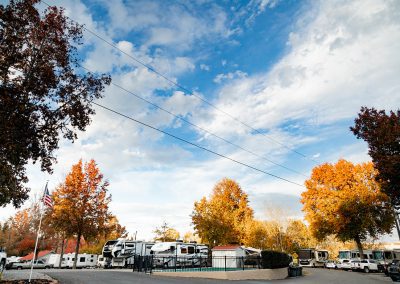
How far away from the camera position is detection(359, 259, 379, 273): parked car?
3475cm

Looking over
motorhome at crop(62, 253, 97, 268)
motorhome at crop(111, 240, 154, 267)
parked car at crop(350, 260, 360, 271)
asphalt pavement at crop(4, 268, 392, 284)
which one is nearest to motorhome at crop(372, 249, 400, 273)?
parked car at crop(350, 260, 360, 271)

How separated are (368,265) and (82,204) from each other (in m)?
35.5

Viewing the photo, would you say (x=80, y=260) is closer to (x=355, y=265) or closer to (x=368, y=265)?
(x=355, y=265)

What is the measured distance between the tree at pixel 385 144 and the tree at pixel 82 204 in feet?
99.4

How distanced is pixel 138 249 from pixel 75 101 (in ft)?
86.0

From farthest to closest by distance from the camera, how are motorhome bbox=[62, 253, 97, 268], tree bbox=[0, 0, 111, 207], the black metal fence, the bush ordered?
motorhome bbox=[62, 253, 97, 268] → the bush → the black metal fence → tree bbox=[0, 0, 111, 207]

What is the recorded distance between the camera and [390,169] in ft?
65.9

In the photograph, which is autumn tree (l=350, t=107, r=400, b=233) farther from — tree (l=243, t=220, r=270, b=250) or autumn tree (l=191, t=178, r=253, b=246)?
tree (l=243, t=220, r=270, b=250)

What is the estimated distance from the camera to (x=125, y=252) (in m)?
34.3

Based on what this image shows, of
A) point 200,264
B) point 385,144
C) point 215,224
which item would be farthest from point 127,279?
point 215,224

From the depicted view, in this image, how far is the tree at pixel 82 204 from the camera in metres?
35.5

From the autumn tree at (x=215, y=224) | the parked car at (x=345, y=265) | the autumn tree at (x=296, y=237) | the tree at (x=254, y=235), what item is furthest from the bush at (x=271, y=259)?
the autumn tree at (x=296, y=237)

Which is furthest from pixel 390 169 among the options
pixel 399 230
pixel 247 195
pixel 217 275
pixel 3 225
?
pixel 3 225

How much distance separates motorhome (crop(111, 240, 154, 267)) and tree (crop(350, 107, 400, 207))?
25587 mm
